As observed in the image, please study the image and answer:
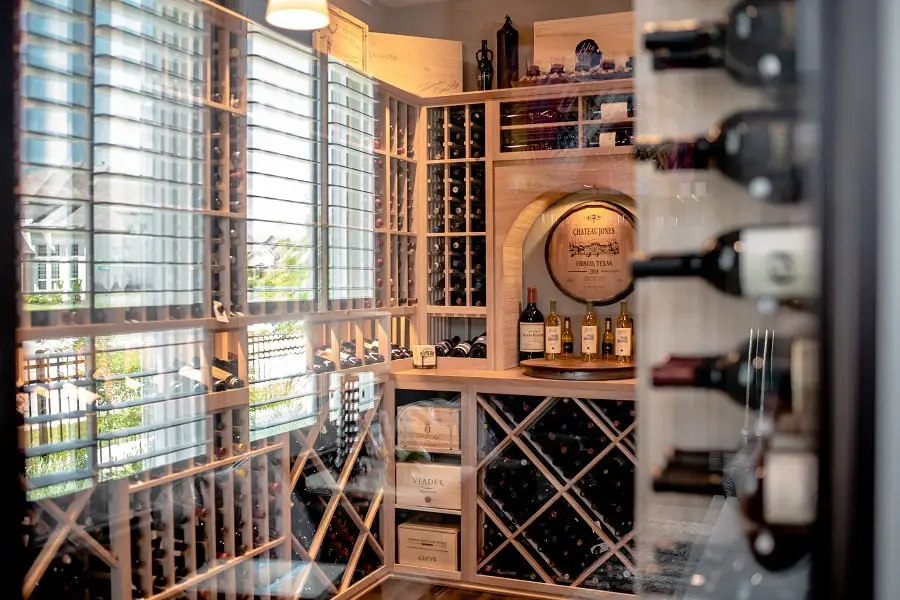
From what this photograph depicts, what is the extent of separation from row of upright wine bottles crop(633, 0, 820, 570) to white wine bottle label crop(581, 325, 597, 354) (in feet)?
6.49

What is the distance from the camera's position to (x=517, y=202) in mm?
2582

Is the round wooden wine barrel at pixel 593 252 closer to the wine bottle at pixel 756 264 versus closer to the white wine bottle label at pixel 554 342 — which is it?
the white wine bottle label at pixel 554 342

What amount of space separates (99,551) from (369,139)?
4.66 feet

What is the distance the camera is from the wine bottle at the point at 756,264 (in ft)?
1.46

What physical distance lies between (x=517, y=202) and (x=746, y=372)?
2.12 metres

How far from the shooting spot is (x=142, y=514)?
1.67 metres

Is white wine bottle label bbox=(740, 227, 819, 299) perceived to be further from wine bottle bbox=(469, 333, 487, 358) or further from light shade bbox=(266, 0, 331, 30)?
wine bottle bbox=(469, 333, 487, 358)

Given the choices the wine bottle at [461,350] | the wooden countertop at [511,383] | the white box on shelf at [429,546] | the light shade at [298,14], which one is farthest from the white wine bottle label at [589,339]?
the light shade at [298,14]

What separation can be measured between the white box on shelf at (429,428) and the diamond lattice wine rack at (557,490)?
93 millimetres

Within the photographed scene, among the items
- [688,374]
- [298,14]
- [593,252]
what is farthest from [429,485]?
[688,374]

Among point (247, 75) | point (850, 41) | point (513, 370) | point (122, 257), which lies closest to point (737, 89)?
point (850, 41)

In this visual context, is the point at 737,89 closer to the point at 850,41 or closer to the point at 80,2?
the point at 850,41

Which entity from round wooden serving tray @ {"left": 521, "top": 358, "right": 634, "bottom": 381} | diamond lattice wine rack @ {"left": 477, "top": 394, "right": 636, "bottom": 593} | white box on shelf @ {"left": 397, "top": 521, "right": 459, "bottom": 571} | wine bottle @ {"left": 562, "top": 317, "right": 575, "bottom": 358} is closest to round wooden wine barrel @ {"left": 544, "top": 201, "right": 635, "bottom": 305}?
wine bottle @ {"left": 562, "top": 317, "right": 575, "bottom": 358}

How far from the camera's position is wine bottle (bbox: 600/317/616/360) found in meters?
2.49
